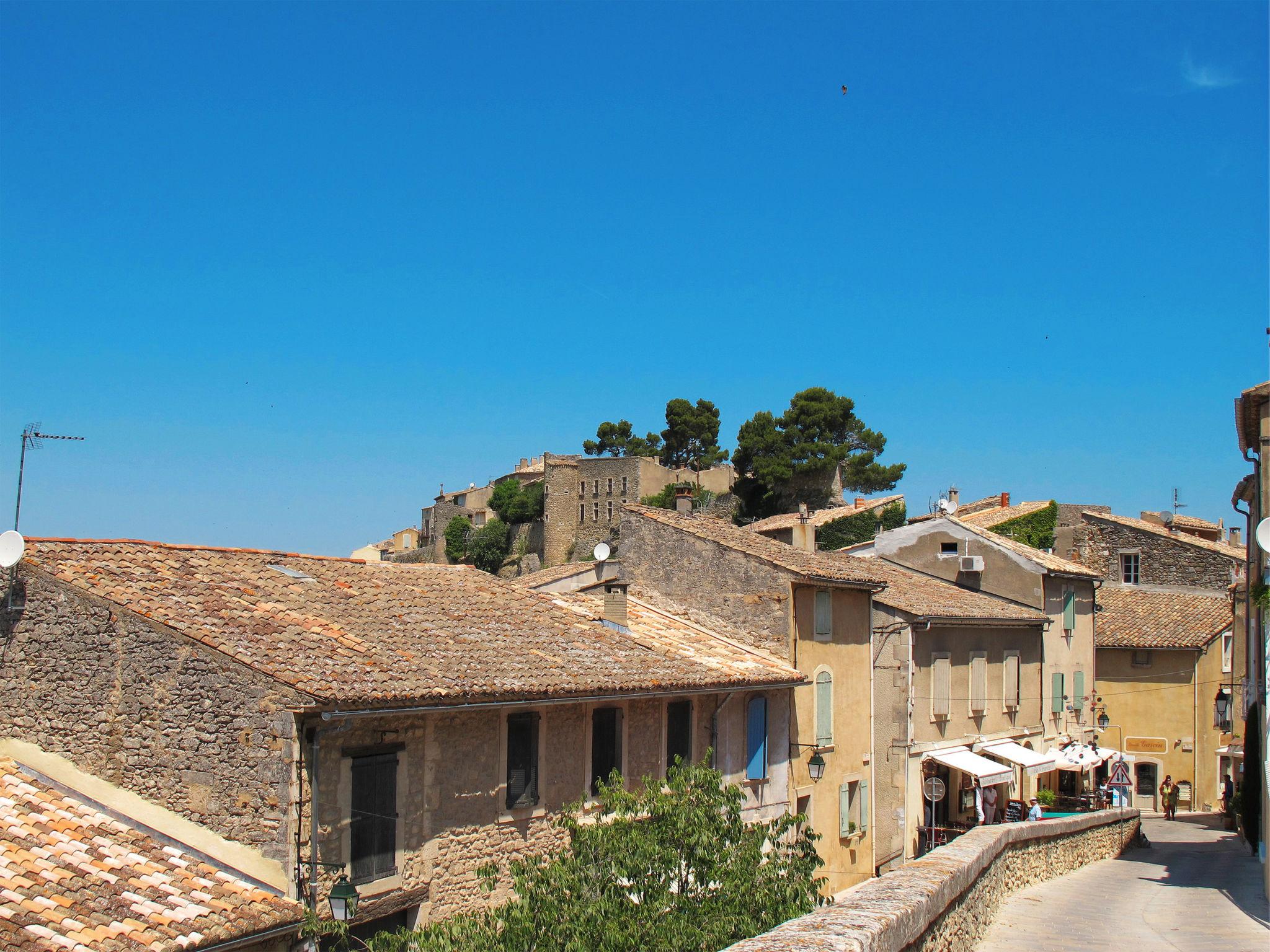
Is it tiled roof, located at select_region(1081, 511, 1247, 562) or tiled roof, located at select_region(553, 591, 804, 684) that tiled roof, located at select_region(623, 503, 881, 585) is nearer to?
tiled roof, located at select_region(553, 591, 804, 684)

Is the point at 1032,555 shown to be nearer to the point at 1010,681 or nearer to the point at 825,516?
the point at 1010,681

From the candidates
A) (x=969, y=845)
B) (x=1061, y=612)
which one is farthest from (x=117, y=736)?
(x=1061, y=612)

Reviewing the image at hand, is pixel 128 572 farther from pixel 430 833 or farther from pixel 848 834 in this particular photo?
pixel 848 834

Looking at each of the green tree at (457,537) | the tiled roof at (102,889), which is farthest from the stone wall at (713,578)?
the green tree at (457,537)

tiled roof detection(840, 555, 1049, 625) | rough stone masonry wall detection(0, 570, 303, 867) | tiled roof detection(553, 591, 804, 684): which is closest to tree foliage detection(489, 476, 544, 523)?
tiled roof detection(840, 555, 1049, 625)

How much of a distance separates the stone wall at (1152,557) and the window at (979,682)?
1718cm

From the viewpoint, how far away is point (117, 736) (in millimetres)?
12531

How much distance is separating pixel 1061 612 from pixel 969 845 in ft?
78.3

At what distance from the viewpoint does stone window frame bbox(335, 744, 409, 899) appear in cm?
1218

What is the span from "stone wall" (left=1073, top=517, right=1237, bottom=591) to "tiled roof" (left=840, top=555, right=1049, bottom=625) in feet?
47.3

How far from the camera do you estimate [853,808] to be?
24234 millimetres

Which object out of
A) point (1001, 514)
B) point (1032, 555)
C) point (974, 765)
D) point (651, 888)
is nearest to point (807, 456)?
point (1001, 514)

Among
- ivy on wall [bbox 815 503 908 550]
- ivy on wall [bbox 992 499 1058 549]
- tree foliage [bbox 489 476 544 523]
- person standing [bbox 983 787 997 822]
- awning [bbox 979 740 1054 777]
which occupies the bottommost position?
person standing [bbox 983 787 997 822]

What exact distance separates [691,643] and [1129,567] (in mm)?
30430
